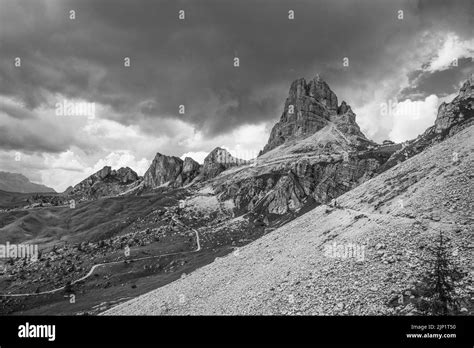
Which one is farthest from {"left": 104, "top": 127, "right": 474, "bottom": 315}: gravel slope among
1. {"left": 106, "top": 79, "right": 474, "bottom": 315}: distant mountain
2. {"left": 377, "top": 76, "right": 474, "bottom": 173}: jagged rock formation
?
{"left": 377, "top": 76, "right": 474, "bottom": 173}: jagged rock formation

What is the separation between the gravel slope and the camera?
17.9 meters

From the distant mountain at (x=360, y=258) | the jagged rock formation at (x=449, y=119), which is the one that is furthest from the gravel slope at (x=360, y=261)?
the jagged rock formation at (x=449, y=119)

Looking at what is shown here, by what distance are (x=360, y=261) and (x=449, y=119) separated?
170 meters

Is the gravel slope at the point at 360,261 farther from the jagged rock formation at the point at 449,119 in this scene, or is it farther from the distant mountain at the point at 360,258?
the jagged rock formation at the point at 449,119

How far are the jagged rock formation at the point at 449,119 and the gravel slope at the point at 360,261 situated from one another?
116091mm

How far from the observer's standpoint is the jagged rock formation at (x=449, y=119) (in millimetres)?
141875

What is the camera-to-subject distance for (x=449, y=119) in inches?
5940

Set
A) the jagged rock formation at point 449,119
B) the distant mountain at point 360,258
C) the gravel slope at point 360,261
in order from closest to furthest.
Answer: the distant mountain at point 360,258
the gravel slope at point 360,261
the jagged rock formation at point 449,119

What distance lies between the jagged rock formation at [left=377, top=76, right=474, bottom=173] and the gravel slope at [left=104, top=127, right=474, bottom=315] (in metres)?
116

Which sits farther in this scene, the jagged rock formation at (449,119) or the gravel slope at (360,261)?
the jagged rock formation at (449,119)

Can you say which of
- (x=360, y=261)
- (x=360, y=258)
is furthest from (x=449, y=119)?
(x=360, y=261)

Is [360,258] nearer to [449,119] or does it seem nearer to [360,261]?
[360,261]

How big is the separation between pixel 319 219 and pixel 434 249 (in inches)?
991
